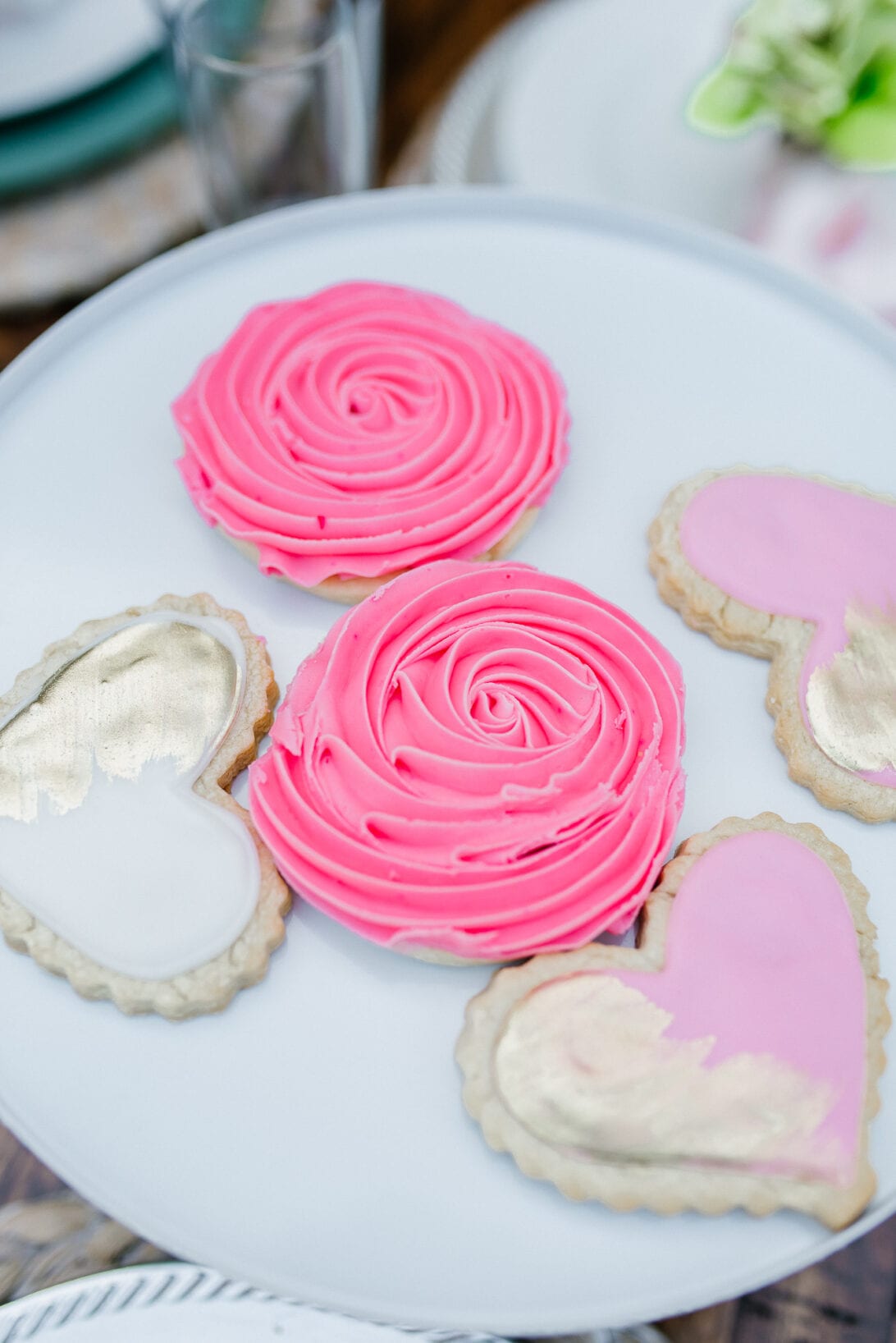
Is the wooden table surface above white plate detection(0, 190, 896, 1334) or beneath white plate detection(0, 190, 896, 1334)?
beneath

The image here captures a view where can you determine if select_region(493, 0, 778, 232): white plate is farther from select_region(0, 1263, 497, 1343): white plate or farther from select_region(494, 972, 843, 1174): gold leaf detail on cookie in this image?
select_region(0, 1263, 497, 1343): white plate

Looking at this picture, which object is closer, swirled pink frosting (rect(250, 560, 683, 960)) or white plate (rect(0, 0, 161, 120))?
swirled pink frosting (rect(250, 560, 683, 960))

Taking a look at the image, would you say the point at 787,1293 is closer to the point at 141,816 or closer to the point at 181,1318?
the point at 181,1318

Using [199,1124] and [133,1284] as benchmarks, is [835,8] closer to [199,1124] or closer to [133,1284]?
[199,1124]

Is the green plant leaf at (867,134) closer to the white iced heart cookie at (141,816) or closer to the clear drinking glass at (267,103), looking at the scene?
the clear drinking glass at (267,103)

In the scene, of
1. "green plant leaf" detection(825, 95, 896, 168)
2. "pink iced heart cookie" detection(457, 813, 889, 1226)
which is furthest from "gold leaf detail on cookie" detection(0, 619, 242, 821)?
"green plant leaf" detection(825, 95, 896, 168)

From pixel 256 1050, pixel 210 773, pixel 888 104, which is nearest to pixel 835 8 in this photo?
pixel 888 104
